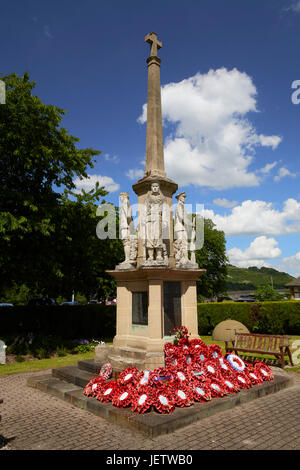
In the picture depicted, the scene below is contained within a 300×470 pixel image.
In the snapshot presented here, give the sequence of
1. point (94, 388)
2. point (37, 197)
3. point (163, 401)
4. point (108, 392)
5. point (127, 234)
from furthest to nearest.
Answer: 1. point (37, 197)
2. point (127, 234)
3. point (94, 388)
4. point (108, 392)
5. point (163, 401)

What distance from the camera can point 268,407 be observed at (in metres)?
6.35

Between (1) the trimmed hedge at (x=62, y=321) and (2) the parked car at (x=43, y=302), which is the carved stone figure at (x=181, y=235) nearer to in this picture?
(1) the trimmed hedge at (x=62, y=321)

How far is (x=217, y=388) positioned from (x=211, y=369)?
0.53 m

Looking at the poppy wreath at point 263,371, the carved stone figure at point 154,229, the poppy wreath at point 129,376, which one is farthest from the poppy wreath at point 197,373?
the carved stone figure at point 154,229

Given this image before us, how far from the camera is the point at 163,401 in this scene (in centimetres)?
557

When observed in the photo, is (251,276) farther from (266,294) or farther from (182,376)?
(182,376)

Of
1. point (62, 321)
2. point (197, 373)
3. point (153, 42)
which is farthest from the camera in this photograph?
point (62, 321)

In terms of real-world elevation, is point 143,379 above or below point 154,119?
below

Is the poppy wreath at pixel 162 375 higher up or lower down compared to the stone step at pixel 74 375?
higher up

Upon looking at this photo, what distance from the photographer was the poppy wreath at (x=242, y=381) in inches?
276

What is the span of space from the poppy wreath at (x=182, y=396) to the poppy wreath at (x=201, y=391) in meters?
0.14

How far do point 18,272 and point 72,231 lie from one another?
3135 mm

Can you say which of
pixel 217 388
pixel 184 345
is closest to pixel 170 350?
pixel 184 345
